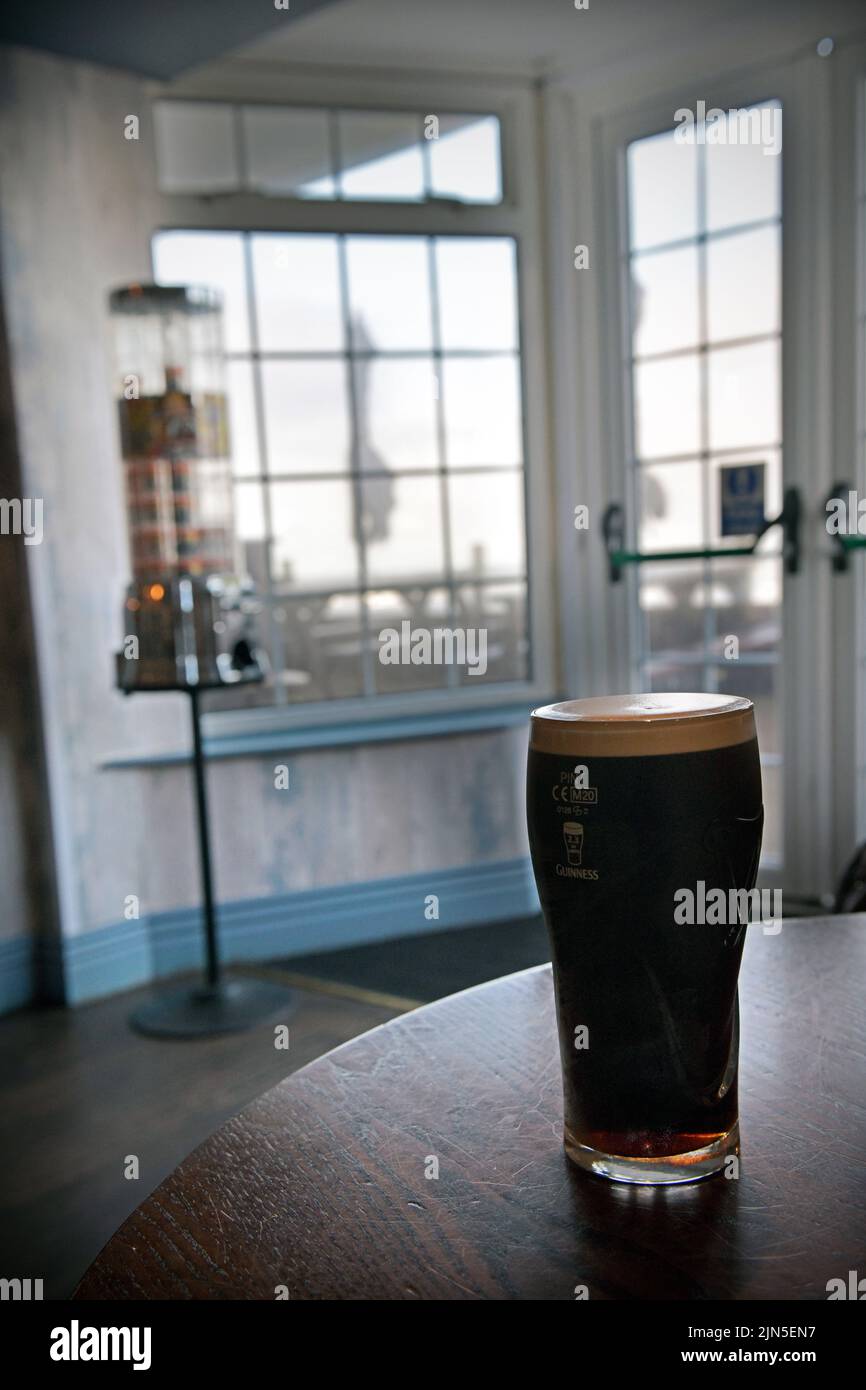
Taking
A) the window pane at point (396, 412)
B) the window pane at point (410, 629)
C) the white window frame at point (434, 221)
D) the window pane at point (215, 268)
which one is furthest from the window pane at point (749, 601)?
the window pane at point (215, 268)

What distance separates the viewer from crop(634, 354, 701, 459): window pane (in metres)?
3.72

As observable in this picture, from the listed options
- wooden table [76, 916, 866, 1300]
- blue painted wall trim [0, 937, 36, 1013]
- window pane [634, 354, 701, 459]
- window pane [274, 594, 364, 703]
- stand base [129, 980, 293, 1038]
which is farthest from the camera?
window pane [274, 594, 364, 703]

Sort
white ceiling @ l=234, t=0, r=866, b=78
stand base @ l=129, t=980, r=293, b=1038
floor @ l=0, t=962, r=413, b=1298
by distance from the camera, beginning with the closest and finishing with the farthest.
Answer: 1. floor @ l=0, t=962, r=413, b=1298
2. stand base @ l=129, t=980, r=293, b=1038
3. white ceiling @ l=234, t=0, r=866, b=78

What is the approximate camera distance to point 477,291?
12.8ft

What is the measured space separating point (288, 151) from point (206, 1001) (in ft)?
8.33

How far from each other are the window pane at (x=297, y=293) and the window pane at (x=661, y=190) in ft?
3.15

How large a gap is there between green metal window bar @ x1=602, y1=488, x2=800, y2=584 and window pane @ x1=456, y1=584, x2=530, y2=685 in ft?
1.09

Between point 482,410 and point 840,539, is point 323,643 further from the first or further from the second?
point 840,539

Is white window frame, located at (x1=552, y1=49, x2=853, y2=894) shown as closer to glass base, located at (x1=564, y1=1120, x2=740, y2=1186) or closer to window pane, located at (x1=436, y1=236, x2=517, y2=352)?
window pane, located at (x1=436, y1=236, x2=517, y2=352)

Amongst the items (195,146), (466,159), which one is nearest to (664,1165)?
(195,146)

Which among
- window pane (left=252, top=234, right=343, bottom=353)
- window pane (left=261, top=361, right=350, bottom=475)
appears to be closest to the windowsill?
window pane (left=261, top=361, right=350, bottom=475)
